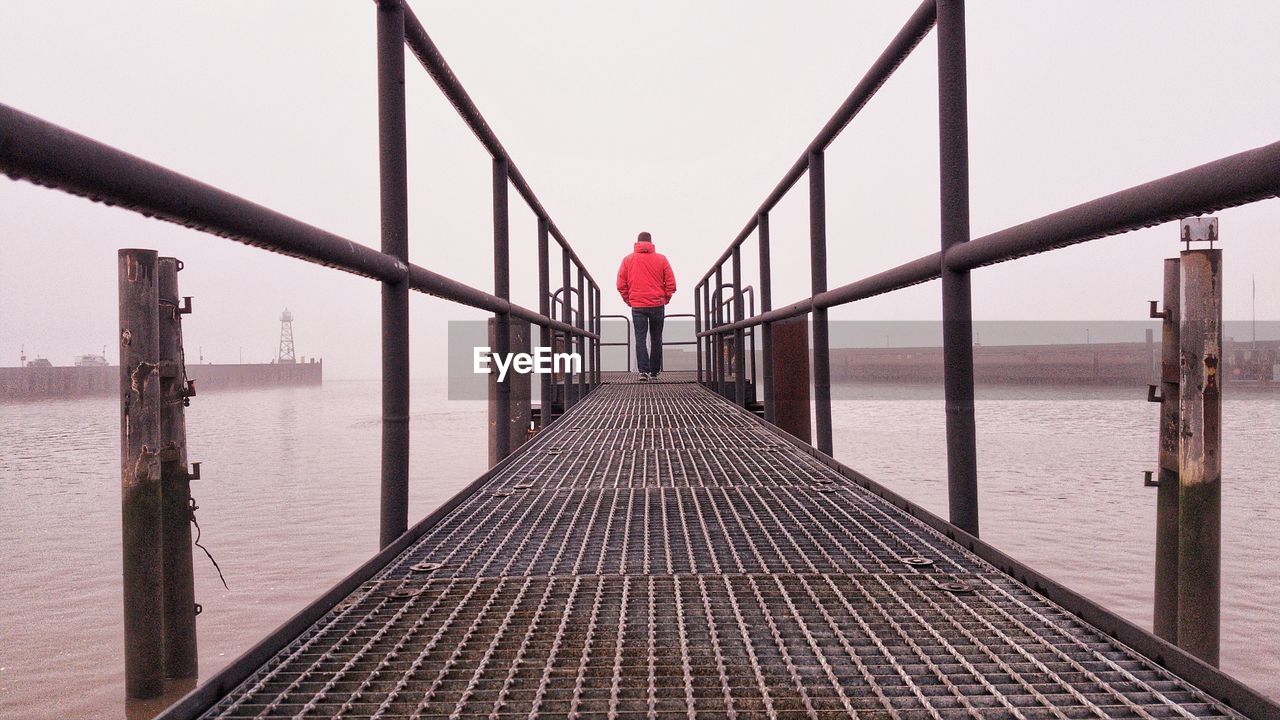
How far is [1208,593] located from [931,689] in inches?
68.1

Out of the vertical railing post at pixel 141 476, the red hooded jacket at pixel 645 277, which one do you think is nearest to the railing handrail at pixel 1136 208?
the vertical railing post at pixel 141 476

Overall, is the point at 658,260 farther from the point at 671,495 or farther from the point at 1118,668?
the point at 1118,668

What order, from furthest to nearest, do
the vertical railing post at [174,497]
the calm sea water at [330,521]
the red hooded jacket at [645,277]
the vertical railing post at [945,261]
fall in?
1. the red hooded jacket at [645,277]
2. the calm sea water at [330,521]
3. the vertical railing post at [174,497]
4. the vertical railing post at [945,261]

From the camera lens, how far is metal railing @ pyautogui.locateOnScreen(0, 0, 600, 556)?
77 centimetres

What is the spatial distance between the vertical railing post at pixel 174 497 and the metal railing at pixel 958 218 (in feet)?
8.18

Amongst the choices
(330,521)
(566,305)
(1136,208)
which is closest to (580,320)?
(566,305)

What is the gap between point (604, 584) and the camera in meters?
1.52

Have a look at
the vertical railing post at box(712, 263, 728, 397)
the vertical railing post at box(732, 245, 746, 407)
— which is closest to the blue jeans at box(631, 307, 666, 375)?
the vertical railing post at box(712, 263, 728, 397)

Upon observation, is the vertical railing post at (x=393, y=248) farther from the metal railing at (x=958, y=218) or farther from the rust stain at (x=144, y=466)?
the metal railing at (x=958, y=218)

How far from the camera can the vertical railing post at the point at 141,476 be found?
244cm

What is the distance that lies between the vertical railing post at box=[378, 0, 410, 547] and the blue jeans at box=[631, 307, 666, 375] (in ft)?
21.3

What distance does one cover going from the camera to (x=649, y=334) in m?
9.16

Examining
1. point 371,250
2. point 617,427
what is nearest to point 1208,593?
point 371,250

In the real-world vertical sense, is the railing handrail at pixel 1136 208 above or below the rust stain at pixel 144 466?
above
